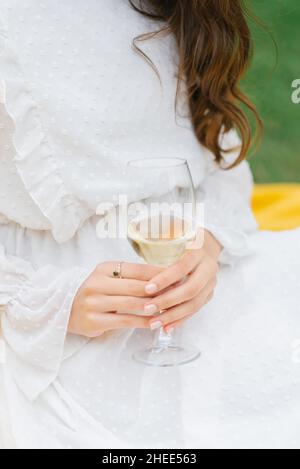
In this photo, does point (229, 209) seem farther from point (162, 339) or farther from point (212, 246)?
point (162, 339)

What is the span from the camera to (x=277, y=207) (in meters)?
2.36

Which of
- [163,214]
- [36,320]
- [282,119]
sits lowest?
[282,119]

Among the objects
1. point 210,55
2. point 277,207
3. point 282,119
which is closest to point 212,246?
point 210,55

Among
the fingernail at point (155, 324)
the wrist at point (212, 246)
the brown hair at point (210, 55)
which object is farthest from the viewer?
the brown hair at point (210, 55)

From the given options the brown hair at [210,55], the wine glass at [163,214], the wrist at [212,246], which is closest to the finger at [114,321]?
the wine glass at [163,214]

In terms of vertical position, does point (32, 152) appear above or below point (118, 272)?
above

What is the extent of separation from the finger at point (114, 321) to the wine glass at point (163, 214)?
0.36ft

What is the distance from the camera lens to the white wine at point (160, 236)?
1.15 metres

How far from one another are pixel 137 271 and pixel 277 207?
3.93ft

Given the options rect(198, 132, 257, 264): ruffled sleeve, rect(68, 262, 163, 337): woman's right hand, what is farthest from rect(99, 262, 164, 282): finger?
rect(198, 132, 257, 264): ruffled sleeve

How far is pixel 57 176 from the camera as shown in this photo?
133cm

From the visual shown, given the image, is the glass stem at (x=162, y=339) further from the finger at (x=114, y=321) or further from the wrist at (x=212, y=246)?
the wrist at (x=212, y=246)
